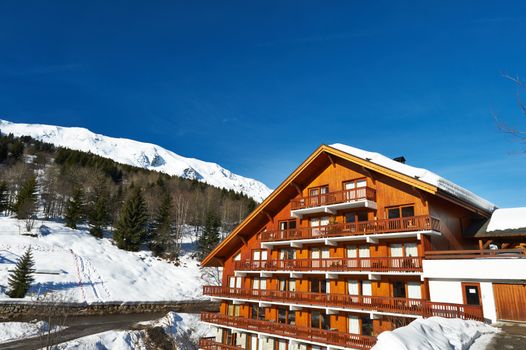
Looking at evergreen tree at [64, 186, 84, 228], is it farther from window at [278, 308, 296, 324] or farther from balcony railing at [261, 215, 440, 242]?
window at [278, 308, 296, 324]

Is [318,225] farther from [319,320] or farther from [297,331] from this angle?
[297,331]

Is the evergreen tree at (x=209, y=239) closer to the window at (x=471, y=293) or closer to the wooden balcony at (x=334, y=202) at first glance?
the wooden balcony at (x=334, y=202)

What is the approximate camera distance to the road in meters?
27.7

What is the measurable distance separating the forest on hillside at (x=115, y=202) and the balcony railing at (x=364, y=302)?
123ft

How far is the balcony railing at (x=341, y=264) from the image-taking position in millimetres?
20766

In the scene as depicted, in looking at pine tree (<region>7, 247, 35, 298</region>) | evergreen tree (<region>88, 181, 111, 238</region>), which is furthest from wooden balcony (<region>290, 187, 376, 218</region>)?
evergreen tree (<region>88, 181, 111, 238</region>)

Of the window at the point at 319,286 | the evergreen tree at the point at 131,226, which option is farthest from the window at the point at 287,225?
the evergreen tree at the point at 131,226

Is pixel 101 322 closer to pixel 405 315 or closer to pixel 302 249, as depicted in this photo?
pixel 302 249

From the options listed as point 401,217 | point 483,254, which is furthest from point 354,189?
point 483,254

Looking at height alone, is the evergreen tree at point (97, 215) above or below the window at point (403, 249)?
above

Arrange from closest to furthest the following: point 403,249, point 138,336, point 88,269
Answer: point 403,249 → point 138,336 → point 88,269

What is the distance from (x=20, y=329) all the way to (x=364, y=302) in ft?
98.3

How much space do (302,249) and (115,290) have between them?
30663mm

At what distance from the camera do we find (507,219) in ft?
76.3
